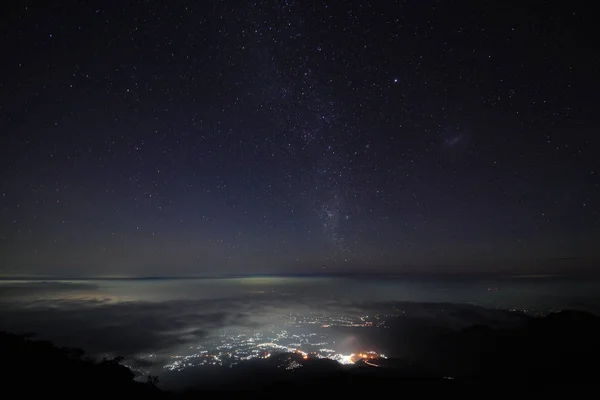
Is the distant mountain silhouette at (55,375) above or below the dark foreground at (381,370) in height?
above

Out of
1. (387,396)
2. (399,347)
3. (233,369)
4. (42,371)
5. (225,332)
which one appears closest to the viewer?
(42,371)

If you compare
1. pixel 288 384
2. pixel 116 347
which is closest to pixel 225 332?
pixel 116 347

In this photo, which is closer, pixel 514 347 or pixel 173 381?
pixel 173 381

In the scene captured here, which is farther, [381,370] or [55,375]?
[381,370]

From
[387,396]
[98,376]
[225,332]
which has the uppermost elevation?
[98,376]

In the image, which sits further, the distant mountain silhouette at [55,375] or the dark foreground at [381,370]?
the dark foreground at [381,370]

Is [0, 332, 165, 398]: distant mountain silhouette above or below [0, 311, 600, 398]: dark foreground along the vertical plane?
above

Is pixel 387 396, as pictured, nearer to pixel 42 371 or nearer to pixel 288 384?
pixel 288 384

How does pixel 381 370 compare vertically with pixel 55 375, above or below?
below
